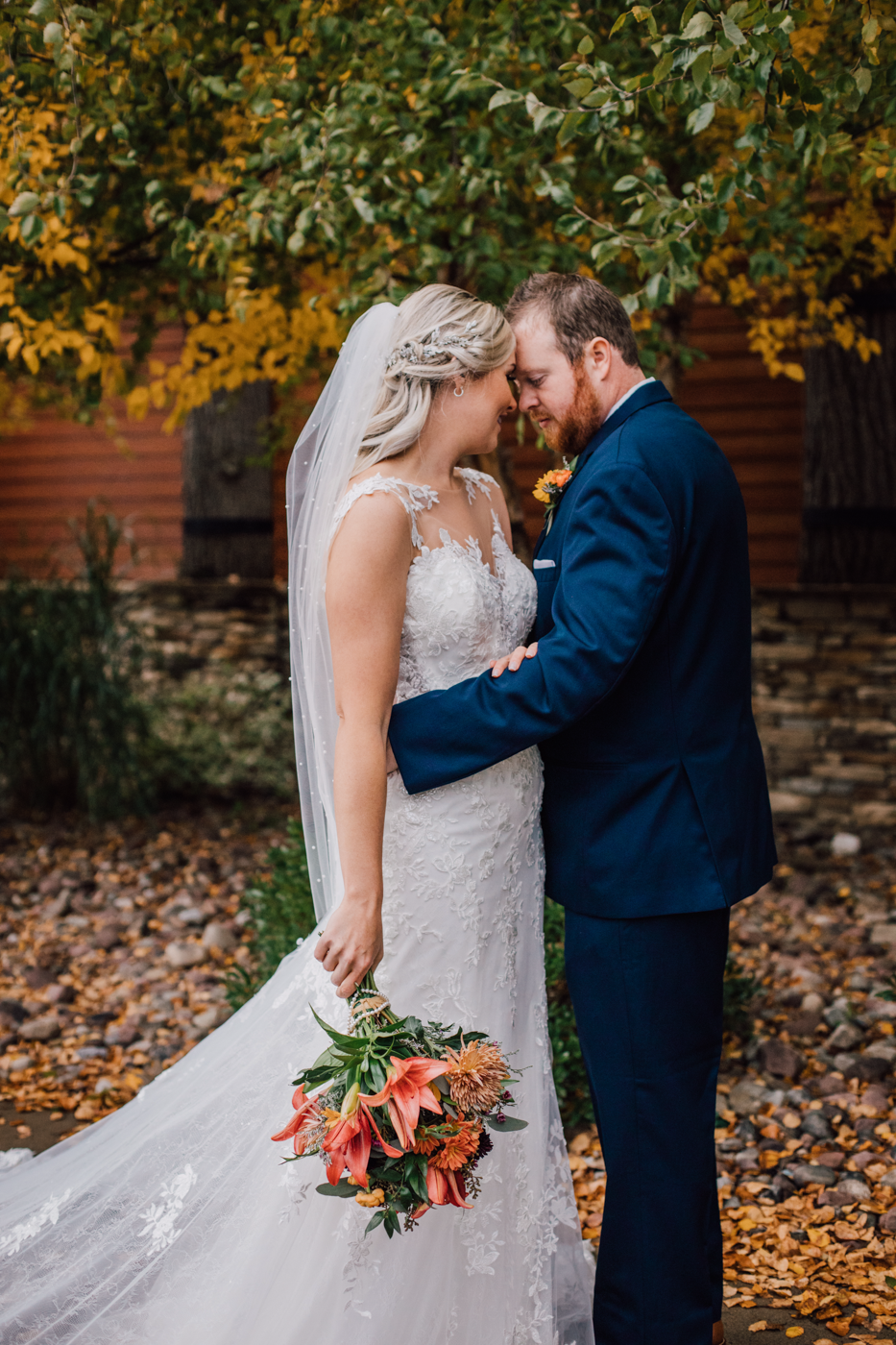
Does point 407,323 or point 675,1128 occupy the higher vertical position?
point 407,323

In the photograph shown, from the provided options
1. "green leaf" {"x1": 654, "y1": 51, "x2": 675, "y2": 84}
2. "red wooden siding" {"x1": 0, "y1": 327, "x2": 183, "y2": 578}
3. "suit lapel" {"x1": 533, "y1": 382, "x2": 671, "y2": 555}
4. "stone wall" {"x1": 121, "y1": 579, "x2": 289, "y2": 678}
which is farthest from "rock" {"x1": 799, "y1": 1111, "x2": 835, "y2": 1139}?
"red wooden siding" {"x1": 0, "y1": 327, "x2": 183, "y2": 578}

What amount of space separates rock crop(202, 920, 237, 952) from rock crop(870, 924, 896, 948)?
2.79 m

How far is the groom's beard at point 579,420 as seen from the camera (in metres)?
2.24

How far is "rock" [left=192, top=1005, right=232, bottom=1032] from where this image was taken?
13.6ft

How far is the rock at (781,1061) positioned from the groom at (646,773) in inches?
62.8

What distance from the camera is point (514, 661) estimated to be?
82.8 inches

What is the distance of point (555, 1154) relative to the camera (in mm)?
2418

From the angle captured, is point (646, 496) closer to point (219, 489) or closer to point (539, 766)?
point (539, 766)

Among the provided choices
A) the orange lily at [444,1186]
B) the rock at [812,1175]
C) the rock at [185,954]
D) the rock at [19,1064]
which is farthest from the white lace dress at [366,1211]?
the rock at [185,954]

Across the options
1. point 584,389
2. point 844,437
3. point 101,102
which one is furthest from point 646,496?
point 844,437

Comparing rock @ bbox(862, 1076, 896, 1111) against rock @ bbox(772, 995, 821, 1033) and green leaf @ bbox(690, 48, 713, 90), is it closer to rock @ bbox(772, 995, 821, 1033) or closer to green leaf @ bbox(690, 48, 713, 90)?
rock @ bbox(772, 995, 821, 1033)

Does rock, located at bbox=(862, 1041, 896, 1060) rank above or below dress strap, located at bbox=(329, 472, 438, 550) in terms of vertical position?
below

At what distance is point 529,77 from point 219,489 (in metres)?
4.31

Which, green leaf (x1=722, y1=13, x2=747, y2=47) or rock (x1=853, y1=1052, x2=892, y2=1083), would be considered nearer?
green leaf (x1=722, y1=13, x2=747, y2=47)
